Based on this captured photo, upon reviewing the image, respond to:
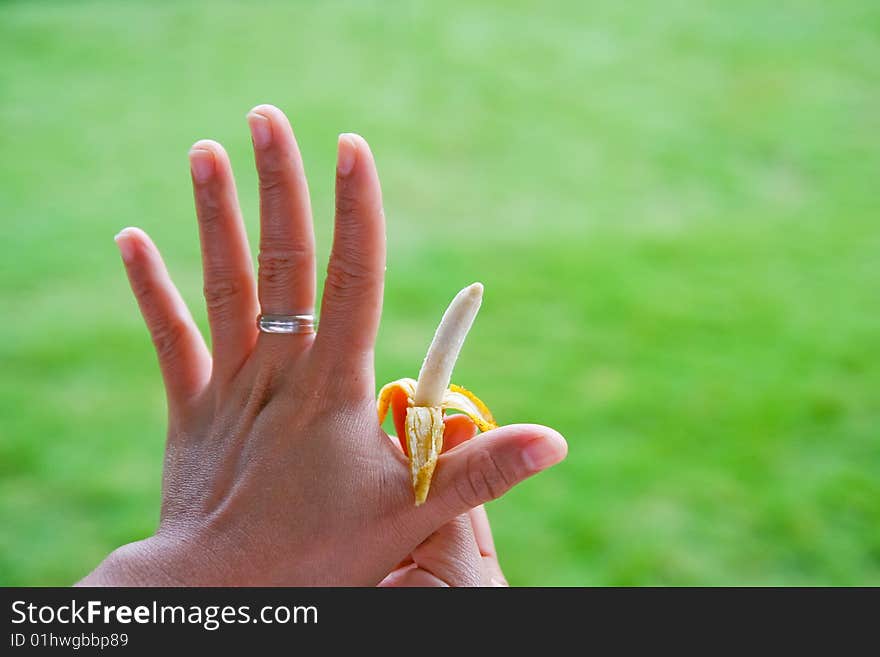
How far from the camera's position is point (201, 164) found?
0.86 m

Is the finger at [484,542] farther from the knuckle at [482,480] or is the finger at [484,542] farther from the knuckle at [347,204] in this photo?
the knuckle at [347,204]

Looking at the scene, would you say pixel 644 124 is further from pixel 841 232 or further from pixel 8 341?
pixel 8 341

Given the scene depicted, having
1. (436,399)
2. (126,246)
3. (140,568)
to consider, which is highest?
(126,246)

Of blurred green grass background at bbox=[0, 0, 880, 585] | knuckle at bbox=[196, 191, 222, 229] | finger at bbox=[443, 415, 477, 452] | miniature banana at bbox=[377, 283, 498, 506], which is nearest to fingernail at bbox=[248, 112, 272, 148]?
knuckle at bbox=[196, 191, 222, 229]

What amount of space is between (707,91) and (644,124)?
13.9 inches

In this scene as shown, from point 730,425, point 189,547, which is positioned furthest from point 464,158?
point 189,547

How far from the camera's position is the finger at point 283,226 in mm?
810

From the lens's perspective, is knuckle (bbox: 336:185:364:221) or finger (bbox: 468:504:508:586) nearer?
knuckle (bbox: 336:185:364:221)

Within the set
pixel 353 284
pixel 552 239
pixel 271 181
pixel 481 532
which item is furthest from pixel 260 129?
pixel 552 239

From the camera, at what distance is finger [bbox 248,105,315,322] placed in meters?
0.81

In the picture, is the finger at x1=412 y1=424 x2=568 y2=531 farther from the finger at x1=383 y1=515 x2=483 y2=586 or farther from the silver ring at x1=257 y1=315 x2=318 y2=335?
the silver ring at x1=257 y1=315 x2=318 y2=335

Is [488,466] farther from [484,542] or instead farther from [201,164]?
[201,164]

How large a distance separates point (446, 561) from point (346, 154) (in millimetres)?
386

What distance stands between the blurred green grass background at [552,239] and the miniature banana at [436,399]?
1.07 metres
